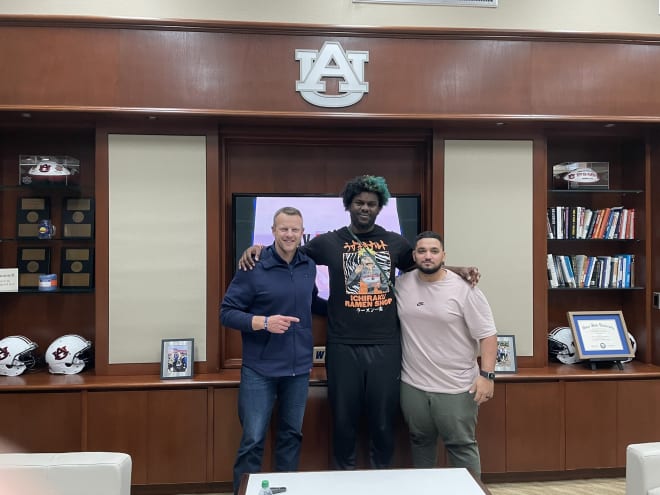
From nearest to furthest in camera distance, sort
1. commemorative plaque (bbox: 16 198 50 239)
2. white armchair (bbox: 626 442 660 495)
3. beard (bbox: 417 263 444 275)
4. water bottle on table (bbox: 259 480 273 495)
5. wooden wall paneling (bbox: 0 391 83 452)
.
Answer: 1. water bottle on table (bbox: 259 480 273 495)
2. white armchair (bbox: 626 442 660 495)
3. beard (bbox: 417 263 444 275)
4. wooden wall paneling (bbox: 0 391 83 452)
5. commemorative plaque (bbox: 16 198 50 239)

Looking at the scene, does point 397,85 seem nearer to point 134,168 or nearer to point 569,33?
point 569,33

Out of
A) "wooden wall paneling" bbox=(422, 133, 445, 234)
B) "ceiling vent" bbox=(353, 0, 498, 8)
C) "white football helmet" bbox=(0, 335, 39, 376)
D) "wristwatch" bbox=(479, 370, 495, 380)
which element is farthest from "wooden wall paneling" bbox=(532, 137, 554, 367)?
"white football helmet" bbox=(0, 335, 39, 376)

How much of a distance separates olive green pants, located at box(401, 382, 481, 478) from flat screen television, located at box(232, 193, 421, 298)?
1029mm

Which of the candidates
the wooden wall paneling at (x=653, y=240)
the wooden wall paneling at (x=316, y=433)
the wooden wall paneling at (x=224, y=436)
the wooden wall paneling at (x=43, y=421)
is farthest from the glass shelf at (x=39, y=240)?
→ the wooden wall paneling at (x=653, y=240)

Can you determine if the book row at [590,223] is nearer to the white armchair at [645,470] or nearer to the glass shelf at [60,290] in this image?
the white armchair at [645,470]

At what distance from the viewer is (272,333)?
7.89ft

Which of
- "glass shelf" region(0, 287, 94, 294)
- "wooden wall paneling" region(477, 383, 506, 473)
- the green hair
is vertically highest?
the green hair

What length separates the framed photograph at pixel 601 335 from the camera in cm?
314

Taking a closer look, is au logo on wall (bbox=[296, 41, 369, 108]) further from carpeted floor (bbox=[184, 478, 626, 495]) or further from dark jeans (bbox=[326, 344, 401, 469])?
carpeted floor (bbox=[184, 478, 626, 495])

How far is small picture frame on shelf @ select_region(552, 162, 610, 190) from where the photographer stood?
11.0 feet

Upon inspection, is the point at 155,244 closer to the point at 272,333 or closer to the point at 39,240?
the point at 39,240

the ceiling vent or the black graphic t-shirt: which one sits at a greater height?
the ceiling vent

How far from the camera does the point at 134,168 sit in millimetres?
3010

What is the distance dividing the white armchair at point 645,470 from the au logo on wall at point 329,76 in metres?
2.31
